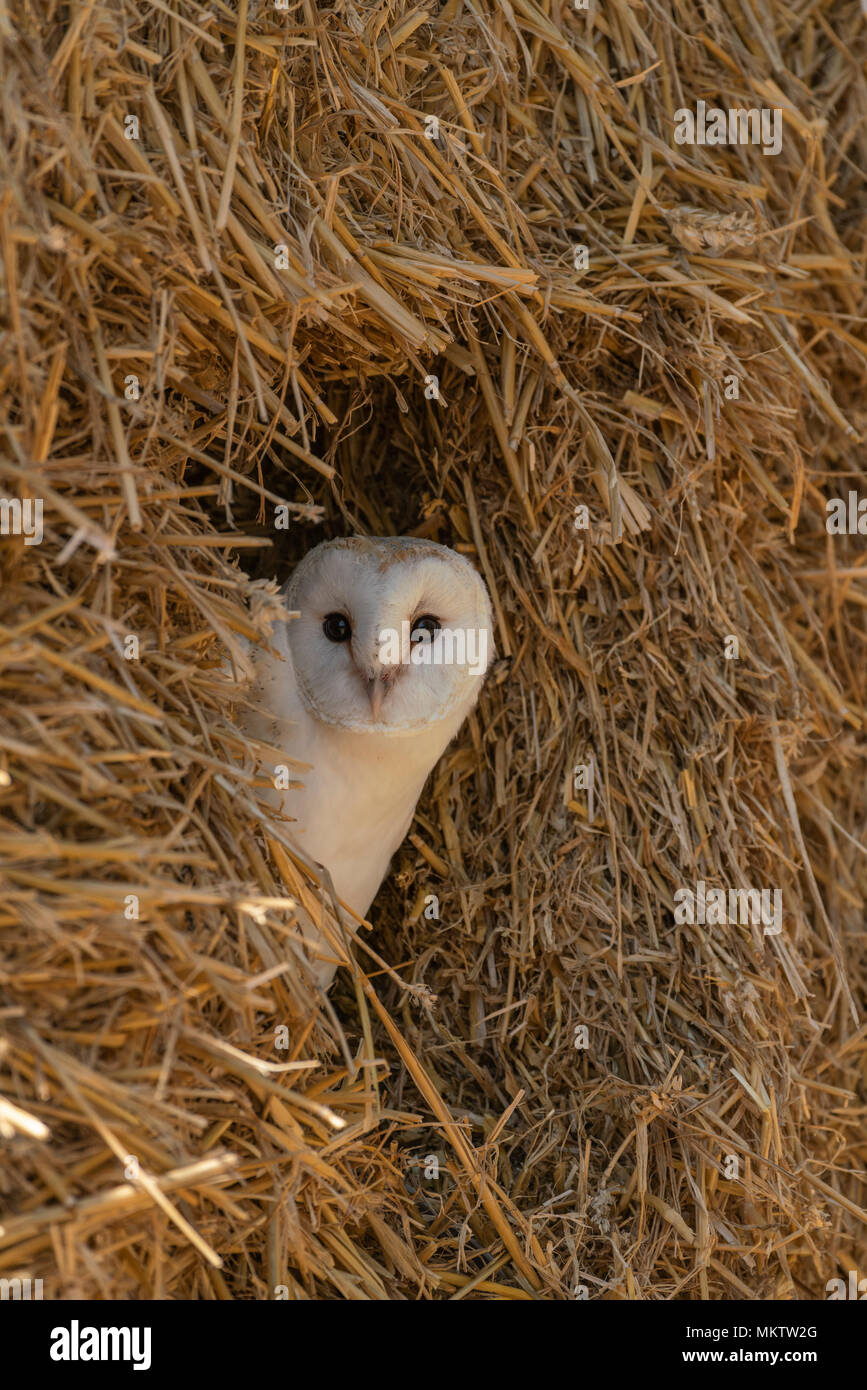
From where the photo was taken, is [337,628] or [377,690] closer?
[377,690]

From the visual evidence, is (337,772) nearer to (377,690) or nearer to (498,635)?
(377,690)

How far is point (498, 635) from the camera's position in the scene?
2.65 meters

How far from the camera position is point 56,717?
1682 millimetres

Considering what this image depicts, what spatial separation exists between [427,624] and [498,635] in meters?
0.24

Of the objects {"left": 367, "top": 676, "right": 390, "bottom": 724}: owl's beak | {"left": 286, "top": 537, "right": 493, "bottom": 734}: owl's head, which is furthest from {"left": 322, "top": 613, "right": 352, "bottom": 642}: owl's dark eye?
{"left": 367, "top": 676, "right": 390, "bottom": 724}: owl's beak

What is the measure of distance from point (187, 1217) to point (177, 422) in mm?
1099

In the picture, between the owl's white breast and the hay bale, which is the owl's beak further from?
the hay bale

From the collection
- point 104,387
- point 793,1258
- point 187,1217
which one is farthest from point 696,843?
point 104,387

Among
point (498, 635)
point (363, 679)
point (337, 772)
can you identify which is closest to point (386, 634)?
point (363, 679)

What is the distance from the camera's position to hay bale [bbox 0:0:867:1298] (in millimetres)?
1688

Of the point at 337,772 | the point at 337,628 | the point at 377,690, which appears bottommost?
the point at 337,772

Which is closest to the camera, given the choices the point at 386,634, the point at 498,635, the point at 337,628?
the point at 386,634

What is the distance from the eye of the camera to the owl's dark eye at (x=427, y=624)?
244cm

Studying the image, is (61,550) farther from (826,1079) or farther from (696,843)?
(826,1079)
